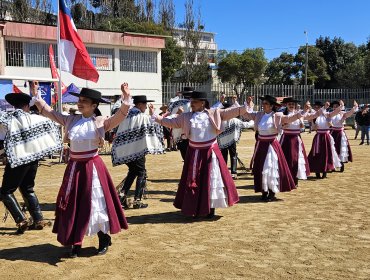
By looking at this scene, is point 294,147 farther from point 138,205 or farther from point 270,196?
point 138,205

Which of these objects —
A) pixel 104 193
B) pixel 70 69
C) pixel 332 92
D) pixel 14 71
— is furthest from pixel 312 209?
pixel 332 92

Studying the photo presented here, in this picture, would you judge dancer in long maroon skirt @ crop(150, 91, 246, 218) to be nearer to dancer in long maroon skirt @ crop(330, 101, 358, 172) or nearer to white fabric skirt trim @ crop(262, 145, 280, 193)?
white fabric skirt trim @ crop(262, 145, 280, 193)

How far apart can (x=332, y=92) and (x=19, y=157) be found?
113 feet

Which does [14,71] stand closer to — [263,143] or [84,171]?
[263,143]

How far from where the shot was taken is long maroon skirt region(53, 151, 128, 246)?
216 inches

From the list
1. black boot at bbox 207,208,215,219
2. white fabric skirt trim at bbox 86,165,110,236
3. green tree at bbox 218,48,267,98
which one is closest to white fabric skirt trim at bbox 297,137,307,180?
black boot at bbox 207,208,215,219

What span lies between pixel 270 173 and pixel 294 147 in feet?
6.41

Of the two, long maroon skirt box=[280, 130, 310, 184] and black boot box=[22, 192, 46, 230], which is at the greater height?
long maroon skirt box=[280, 130, 310, 184]

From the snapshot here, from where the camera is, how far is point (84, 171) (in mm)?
5609

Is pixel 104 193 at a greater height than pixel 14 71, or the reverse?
pixel 14 71

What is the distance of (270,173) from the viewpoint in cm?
881

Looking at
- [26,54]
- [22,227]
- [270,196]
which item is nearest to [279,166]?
[270,196]

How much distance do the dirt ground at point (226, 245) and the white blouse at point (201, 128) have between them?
1340 millimetres

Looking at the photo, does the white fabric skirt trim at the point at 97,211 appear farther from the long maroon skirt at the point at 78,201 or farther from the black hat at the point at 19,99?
the black hat at the point at 19,99
